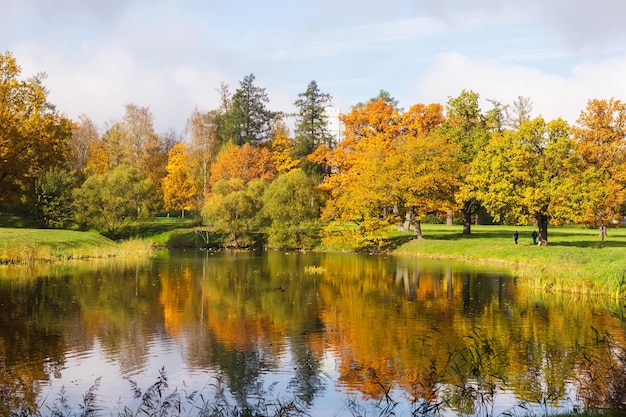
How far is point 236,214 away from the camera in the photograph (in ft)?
212

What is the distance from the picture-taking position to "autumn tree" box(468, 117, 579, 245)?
5109cm

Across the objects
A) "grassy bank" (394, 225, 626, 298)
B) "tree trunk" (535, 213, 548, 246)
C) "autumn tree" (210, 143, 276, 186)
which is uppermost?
"autumn tree" (210, 143, 276, 186)

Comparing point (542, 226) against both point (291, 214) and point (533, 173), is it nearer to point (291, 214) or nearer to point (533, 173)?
point (533, 173)

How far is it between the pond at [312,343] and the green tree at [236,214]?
25801mm

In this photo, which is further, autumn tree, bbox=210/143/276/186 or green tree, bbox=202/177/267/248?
autumn tree, bbox=210/143/276/186

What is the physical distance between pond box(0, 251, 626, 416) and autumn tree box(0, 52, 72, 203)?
20939mm

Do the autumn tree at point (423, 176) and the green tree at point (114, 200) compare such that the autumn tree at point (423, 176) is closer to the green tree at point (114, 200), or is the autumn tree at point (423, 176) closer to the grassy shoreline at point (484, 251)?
the grassy shoreline at point (484, 251)

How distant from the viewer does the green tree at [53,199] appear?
64625 millimetres

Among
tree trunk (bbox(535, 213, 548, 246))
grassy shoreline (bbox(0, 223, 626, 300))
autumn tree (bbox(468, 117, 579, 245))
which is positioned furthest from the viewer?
tree trunk (bbox(535, 213, 548, 246))

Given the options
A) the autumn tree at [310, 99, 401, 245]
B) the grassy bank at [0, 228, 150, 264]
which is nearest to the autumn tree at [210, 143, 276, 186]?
the autumn tree at [310, 99, 401, 245]

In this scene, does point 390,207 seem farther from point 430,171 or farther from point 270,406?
point 270,406

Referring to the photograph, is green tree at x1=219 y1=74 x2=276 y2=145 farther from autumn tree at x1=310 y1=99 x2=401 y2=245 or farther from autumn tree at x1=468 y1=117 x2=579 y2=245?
autumn tree at x1=468 y1=117 x2=579 y2=245

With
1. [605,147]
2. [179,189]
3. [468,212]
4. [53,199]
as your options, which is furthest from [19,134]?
[605,147]

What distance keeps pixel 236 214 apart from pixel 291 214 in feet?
18.3
